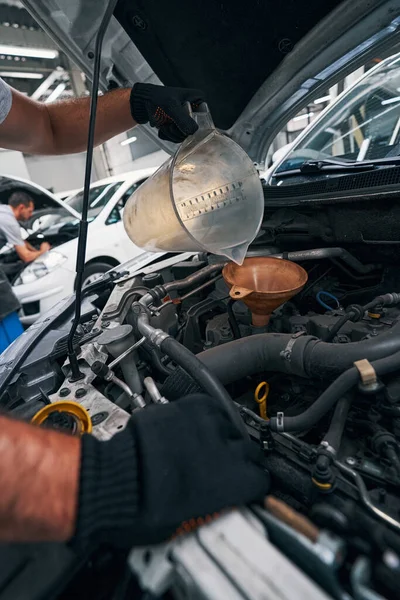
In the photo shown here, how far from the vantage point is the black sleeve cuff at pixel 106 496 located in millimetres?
516

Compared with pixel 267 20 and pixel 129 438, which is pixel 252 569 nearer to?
pixel 129 438

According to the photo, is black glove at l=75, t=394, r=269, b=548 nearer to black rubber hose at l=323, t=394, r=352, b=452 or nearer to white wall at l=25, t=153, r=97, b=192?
black rubber hose at l=323, t=394, r=352, b=452

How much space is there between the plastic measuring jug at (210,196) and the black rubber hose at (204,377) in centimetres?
43

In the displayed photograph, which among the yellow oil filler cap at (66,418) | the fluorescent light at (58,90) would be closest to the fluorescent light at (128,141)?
the fluorescent light at (58,90)

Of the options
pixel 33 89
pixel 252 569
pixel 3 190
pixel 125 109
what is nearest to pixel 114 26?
pixel 125 109

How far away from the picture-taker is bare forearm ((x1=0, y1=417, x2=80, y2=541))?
1.62ft

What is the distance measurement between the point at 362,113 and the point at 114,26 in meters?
1.30

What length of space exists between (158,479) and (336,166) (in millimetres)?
1544

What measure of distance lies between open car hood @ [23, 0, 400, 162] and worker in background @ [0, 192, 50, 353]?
217cm

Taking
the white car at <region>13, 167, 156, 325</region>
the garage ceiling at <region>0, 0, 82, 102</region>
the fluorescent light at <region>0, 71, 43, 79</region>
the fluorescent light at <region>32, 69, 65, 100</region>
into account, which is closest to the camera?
the white car at <region>13, 167, 156, 325</region>

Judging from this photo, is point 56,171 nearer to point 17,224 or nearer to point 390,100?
point 17,224

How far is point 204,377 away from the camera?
82 cm

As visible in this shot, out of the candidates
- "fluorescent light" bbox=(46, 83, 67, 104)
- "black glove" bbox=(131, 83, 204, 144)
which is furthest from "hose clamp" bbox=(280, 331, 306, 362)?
"fluorescent light" bbox=(46, 83, 67, 104)

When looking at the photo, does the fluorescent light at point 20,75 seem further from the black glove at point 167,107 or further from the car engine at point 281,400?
the car engine at point 281,400
